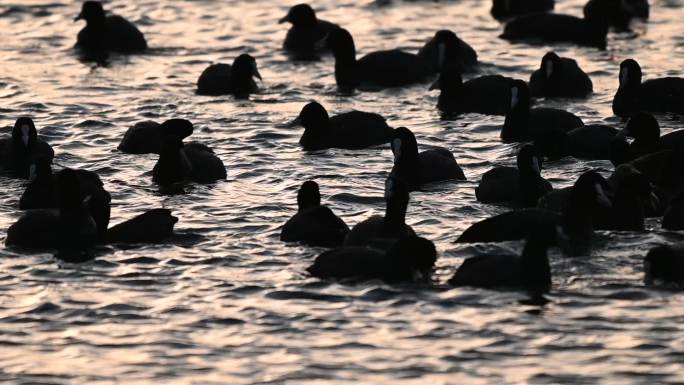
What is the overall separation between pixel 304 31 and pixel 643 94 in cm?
700

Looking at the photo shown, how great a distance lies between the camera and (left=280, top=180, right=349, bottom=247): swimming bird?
17500 mm

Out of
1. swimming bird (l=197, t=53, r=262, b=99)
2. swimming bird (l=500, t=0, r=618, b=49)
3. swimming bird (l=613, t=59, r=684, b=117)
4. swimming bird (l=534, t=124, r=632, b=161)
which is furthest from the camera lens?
swimming bird (l=500, t=0, r=618, b=49)

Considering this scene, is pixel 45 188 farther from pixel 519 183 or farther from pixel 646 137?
pixel 646 137

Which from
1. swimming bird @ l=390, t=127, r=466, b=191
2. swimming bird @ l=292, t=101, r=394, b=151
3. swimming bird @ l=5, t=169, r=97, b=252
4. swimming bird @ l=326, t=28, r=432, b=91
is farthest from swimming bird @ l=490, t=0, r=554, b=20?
swimming bird @ l=5, t=169, r=97, b=252

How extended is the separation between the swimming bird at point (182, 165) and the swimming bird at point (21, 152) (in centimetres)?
150

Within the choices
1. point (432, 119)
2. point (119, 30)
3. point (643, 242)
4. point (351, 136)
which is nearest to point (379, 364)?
point (643, 242)

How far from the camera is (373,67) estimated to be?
26578 millimetres

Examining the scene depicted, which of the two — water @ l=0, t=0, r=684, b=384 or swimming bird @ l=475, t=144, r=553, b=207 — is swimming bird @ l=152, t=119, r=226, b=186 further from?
swimming bird @ l=475, t=144, r=553, b=207

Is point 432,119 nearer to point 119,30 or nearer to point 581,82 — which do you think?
point 581,82

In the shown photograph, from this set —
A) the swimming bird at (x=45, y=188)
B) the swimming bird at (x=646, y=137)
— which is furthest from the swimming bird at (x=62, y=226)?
the swimming bird at (x=646, y=137)

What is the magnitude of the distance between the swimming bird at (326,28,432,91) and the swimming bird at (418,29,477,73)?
0.28 m

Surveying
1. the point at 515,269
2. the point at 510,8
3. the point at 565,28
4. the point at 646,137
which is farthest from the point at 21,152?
the point at 510,8

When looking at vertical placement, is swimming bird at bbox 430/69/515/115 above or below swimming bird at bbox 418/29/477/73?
below

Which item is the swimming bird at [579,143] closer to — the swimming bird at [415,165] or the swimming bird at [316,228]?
the swimming bird at [415,165]
